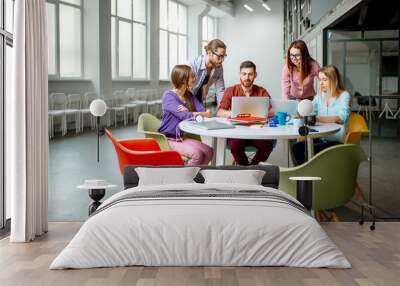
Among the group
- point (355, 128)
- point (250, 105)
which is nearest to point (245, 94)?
point (250, 105)

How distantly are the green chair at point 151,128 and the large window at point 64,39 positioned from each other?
2.42ft

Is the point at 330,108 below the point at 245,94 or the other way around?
below

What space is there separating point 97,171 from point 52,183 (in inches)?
17.8

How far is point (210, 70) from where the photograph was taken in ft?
21.2

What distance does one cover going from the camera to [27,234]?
5.25m

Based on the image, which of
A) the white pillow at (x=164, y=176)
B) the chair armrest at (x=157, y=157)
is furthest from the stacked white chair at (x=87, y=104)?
the white pillow at (x=164, y=176)

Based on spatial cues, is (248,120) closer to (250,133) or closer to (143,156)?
(250,133)

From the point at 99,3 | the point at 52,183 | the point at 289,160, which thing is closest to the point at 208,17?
the point at 99,3

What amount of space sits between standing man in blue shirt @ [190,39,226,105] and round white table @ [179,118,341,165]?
306mm

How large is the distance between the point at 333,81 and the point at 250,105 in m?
0.90

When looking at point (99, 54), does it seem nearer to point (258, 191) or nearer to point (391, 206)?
point (258, 191)

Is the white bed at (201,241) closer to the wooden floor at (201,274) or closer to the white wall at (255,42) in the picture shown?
the wooden floor at (201,274)

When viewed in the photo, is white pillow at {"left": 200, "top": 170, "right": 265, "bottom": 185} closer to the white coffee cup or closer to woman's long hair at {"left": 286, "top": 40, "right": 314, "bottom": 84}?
the white coffee cup

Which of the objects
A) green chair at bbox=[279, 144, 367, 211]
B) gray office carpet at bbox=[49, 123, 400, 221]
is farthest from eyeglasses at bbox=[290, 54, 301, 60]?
green chair at bbox=[279, 144, 367, 211]
